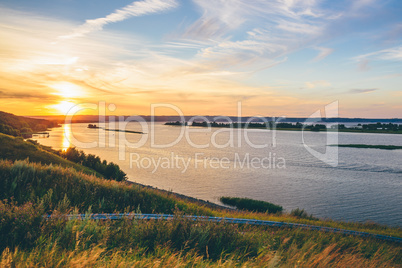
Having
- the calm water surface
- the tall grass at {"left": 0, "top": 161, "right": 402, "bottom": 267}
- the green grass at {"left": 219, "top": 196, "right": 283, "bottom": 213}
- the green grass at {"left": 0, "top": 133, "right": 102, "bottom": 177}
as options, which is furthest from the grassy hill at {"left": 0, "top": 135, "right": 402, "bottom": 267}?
the calm water surface

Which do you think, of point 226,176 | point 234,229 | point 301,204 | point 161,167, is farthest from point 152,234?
point 161,167

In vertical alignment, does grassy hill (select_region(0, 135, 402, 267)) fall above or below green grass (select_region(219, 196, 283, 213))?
above

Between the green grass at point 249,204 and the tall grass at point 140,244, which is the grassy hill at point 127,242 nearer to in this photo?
the tall grass at point 140,244

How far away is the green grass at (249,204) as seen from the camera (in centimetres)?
2692

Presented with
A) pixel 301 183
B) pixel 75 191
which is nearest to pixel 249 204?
pixel 301 183

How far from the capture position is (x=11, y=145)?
2805 centimetres

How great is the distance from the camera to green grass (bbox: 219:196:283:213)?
26.9 metres

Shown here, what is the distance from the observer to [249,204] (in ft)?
93.9

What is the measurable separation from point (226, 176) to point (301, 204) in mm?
15761

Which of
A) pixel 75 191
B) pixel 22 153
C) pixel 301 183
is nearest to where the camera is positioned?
pixel 75 191

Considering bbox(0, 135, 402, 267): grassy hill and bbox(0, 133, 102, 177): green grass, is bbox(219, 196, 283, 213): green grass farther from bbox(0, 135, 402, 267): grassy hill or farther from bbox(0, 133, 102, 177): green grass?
bbox(0, 135, 402, 267): grassy hill

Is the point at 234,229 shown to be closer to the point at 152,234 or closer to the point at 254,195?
the point at 152,234

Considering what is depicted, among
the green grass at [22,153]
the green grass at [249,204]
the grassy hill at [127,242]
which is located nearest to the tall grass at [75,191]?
the grassy hill at [127,242]

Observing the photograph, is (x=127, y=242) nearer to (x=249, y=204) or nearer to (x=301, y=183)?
(x=249, y=204)
